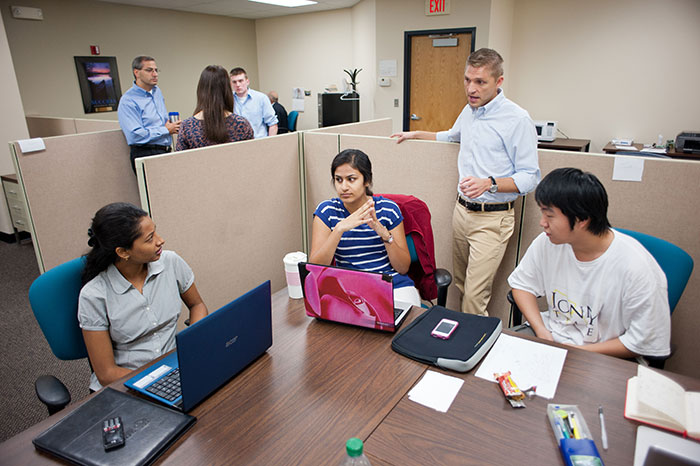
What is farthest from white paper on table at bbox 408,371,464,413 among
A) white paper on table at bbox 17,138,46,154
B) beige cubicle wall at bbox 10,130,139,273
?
white paper on table at bbox 17,138,46,154

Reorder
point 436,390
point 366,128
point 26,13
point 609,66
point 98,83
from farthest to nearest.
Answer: point 98,83, point 26,13, point 609,66, point 366,128, point 436,390

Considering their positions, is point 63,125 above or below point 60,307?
above

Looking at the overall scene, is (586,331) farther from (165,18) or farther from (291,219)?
(165,18)

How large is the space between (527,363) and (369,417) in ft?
1.68

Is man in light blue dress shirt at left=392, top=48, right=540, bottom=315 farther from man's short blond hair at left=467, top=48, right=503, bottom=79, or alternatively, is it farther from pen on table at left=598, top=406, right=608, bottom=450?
pen on table at left=598, top=406, right=608, bottom=450

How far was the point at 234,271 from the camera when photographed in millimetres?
2830

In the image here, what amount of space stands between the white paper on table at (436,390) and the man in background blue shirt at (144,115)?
9.77 ft

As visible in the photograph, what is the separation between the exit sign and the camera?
5473 millimetres

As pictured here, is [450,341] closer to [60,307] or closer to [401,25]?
[60,307]

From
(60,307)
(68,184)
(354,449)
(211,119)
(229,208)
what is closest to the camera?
(354,449)

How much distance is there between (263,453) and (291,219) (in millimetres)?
2245

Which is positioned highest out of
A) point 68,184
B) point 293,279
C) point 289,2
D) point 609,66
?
point 289,2

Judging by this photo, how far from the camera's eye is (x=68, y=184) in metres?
3.39

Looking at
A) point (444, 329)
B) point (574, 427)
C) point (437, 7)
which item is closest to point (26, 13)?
point (437, 7)
